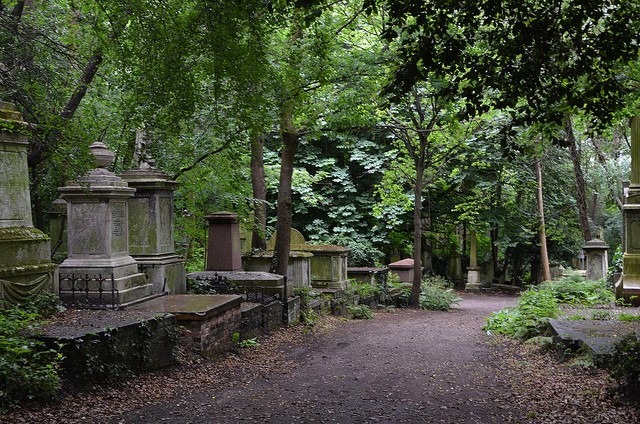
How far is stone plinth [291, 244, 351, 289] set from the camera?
1925 centimetres

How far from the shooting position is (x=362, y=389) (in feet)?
24.3

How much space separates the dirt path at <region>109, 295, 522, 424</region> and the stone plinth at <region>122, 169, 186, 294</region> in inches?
103

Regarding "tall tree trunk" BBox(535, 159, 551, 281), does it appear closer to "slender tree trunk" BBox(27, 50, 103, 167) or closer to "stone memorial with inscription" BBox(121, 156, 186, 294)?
"stone memorial with inscription" BBox(121, 156, 186, 294)

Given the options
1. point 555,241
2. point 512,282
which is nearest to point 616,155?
point 555,241

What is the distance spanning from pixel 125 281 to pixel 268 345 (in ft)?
9.80

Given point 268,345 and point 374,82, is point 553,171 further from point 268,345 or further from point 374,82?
point 268,345

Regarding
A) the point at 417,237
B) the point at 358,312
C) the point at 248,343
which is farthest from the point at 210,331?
the point at 417,237

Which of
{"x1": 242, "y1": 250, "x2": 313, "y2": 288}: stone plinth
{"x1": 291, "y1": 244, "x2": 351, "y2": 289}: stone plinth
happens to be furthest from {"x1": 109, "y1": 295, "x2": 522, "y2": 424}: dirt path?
{"x1": 291, "y1": 244, "x2": 351, "y2": 289}: stone plinth

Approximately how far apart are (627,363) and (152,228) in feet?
27.5

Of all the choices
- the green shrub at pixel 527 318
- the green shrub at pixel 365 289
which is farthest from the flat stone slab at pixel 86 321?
the green shrub at pixel 365 289

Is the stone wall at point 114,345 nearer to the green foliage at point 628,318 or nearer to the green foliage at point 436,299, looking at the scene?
the green foliage at point 628,318

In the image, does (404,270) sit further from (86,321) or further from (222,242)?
(86,321)

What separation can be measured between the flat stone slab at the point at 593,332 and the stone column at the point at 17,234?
7279 millimetres

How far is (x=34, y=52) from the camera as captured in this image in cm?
910
